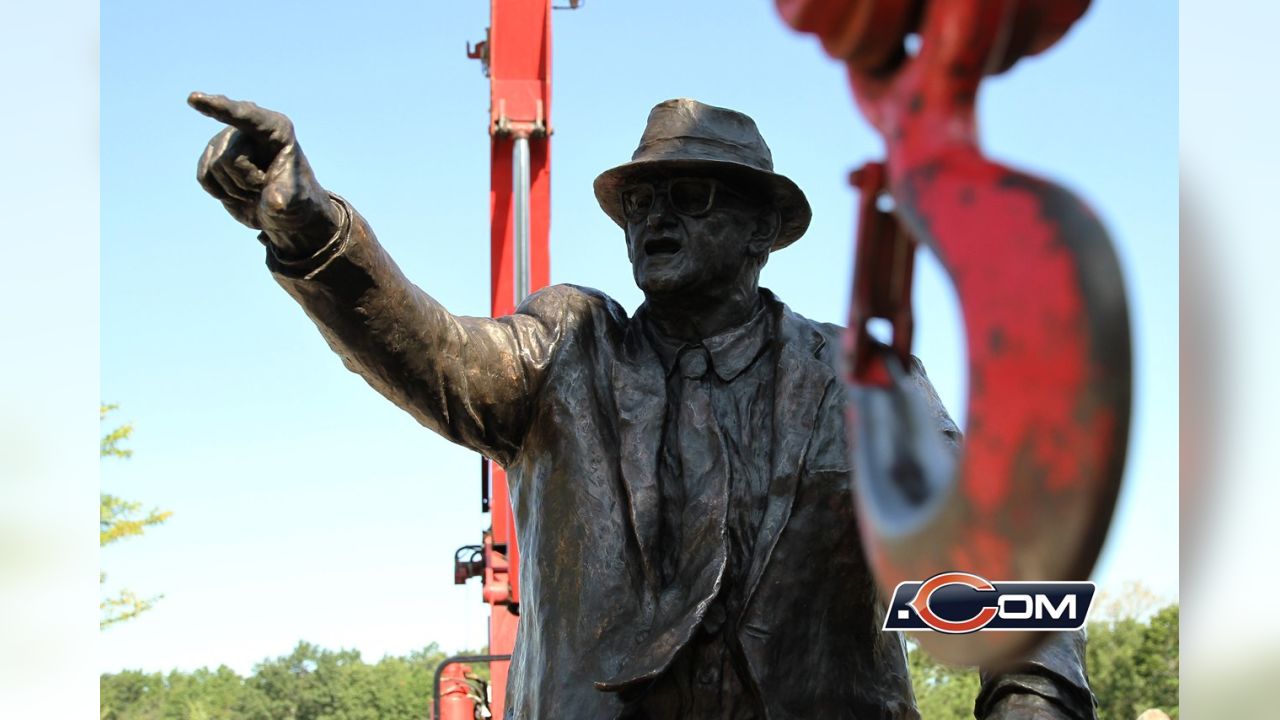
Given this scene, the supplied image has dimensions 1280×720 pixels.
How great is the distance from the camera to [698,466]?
12.1 feet

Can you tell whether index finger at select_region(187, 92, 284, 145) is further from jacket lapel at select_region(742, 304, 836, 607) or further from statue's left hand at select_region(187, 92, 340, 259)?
jacket lapel at select_region(742, 304, 836, 607)

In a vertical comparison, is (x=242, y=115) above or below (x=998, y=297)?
above

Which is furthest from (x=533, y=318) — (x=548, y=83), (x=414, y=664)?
(x=414, y=664)

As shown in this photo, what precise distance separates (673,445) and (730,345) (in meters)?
0.25

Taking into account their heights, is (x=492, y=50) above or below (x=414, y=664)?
above

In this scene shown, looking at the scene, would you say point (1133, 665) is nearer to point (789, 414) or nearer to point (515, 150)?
point (515, 150)

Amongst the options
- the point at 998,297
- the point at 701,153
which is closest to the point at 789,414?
the point at 701,153

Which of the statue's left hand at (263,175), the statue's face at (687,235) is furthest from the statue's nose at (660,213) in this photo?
the statue's left hand at (263,175)

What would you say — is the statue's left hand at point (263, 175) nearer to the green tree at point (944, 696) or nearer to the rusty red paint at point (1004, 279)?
the rusty red paint at point (1004, 279)

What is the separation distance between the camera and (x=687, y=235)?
377 cm

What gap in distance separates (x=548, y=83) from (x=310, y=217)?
8.23 meters

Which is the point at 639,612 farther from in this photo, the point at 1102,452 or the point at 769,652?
the point at 1102,452

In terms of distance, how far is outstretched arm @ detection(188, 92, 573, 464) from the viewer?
3.19m
